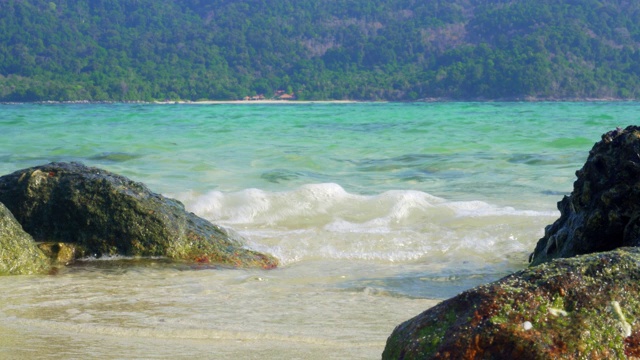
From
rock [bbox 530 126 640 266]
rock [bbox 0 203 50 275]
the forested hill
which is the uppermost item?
rock [bbox 530 126 640 266]

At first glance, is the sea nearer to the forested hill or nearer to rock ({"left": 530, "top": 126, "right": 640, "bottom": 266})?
rock ({"left": 530, "top": 126, "right": 640, "bottom": 266})

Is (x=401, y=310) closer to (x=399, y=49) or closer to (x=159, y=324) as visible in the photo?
(x=159, y=324)

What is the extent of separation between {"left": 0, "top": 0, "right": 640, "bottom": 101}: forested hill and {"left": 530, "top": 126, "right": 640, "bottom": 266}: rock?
266 ft

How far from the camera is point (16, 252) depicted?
503cm

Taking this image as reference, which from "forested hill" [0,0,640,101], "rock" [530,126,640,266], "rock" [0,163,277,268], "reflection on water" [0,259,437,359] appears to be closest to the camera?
"reflection on water" [0,259,437,359]

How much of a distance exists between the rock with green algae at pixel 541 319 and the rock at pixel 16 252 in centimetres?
333

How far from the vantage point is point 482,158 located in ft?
47.7

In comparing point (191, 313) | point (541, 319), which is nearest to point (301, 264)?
point (191, 313)

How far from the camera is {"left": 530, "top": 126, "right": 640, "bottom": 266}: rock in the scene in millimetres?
3695

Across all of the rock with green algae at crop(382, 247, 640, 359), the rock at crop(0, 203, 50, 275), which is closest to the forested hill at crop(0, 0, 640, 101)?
the rock at crop(0, 203, 50, 275)

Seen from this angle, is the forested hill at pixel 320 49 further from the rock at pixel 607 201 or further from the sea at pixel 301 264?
the rock at pixel 607 201

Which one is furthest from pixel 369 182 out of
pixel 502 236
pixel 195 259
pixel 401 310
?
pixel 401 310

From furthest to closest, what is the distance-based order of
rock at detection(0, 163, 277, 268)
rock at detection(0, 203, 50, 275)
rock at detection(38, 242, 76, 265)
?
rock at detection(0, 163, 277, 268) < rock at detection(38, 242, 76, 265) < rock at detection(0, 203, 50, 275)

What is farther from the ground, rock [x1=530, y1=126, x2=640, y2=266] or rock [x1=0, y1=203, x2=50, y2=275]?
rock [x1=530, y1=126, x2=640, y2=266]
